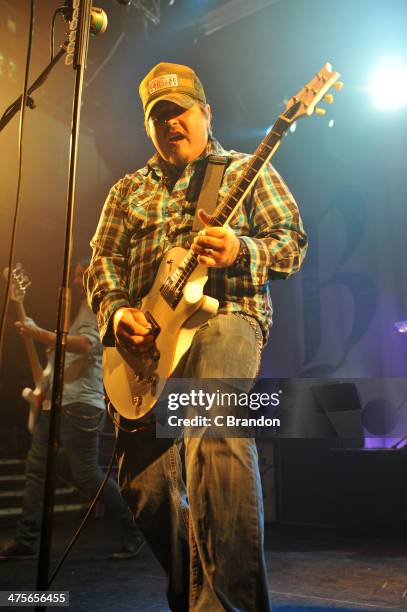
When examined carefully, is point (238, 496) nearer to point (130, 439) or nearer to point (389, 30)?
point (130, 439)

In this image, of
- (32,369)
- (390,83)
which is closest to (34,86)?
(32,369)

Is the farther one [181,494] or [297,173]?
[297,173]

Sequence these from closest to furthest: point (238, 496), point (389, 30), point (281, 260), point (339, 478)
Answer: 1. point (238, 496)
2. point (281, 260)
3. point (339, 478)
4. point (389, 30)

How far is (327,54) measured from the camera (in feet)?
17.2

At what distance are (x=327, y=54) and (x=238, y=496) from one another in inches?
198

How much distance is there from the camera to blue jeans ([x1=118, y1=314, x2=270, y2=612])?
134cm

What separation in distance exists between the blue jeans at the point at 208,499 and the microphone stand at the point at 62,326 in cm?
37

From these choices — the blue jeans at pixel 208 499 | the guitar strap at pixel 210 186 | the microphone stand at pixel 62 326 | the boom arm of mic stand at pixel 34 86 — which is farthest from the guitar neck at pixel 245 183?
the boom arm of mic stand at pixel 34 86

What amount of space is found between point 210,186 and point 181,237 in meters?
0.21

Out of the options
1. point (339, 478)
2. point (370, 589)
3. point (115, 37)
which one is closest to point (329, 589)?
point (370, 589)

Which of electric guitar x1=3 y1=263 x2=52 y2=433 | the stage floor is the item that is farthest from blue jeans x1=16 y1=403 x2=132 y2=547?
electric guitar x1=3 y1=263 x2=52 y2=433

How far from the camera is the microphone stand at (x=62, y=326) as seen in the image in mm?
1335

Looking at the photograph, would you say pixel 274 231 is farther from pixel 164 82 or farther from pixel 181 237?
pixel 164 82

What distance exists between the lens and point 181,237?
178 centimetres
